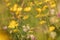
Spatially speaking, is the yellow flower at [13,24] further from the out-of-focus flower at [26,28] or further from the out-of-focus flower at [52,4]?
the out-of-focus flower at [52,4]

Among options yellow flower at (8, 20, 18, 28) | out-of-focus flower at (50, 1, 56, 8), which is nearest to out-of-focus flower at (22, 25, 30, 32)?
yellow flower at (8, 20, 18, 28)

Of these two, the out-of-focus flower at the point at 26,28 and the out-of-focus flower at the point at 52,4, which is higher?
the out-of-focus flower at the point at 52,4

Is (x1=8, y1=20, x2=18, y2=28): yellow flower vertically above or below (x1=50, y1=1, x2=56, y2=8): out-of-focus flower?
below

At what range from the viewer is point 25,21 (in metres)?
1.86

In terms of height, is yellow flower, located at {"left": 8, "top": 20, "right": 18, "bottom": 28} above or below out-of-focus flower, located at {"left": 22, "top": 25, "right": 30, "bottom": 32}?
above

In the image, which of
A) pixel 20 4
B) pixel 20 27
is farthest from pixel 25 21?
pixel 20 4

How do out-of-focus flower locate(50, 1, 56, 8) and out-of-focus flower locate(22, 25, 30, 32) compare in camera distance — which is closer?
out-of-focus flower locate(22, 25, 30, 32)

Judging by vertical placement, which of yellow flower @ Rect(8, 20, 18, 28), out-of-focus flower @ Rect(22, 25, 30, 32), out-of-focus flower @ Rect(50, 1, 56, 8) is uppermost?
out-of-focus flower @ Rect(50, 1, 56, 8)

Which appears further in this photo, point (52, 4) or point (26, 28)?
point (52, 4)

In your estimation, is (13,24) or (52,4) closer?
(13,24)

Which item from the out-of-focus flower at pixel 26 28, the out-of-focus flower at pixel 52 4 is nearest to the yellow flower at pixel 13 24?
the out-of-focus flower at pixel 26 28

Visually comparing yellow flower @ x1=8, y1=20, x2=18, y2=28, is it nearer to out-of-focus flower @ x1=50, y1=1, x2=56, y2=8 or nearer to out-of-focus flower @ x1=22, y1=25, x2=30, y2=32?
out-of-focus flower @ x1=22, y1=25, x2=30, y2=32

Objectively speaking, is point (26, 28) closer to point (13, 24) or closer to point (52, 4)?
point (13, 24)

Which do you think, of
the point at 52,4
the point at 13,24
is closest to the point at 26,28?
the point at 13,24
